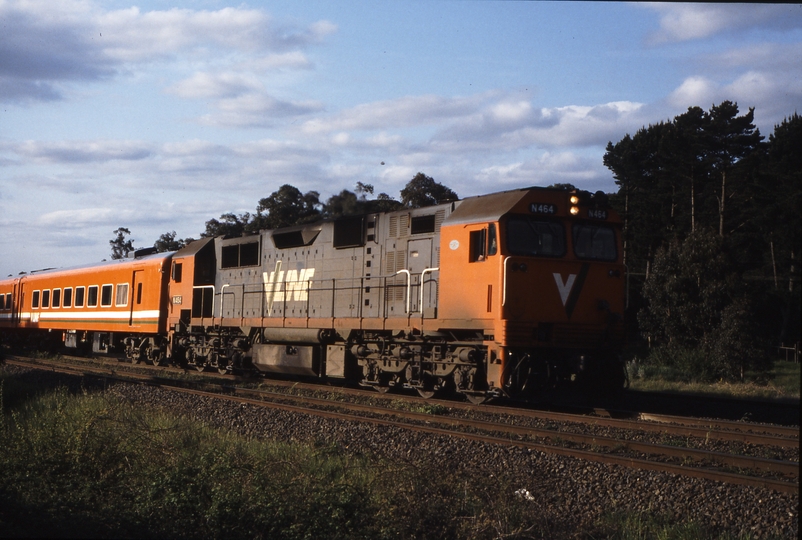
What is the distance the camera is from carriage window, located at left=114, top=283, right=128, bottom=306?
23.6 meters

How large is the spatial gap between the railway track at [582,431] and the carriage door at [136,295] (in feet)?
27.3

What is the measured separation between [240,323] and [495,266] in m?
8.55

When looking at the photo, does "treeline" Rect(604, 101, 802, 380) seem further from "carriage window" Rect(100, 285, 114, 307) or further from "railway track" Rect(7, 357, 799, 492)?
"carriage window" Rect(100, 285, 114, 307)

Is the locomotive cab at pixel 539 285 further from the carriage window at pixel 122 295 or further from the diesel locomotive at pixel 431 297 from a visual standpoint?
the carriage window at pixel 122 295

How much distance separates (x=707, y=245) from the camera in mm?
24781

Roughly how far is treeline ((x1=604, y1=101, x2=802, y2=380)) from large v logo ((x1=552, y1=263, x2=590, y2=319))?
3.13 m

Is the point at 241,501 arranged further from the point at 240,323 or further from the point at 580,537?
the point at 240,323

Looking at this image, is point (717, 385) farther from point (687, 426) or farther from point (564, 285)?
point (687, 426)

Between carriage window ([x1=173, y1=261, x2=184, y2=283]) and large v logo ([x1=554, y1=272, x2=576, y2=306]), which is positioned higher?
carriage window ([x1=173, y1=261, x2=184, y2=283])

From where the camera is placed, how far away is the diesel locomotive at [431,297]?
11984mm

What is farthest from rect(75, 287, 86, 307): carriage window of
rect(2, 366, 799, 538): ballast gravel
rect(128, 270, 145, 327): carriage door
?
rect(2, 366, 799, 538): ballast gravel

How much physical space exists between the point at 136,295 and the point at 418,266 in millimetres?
12574

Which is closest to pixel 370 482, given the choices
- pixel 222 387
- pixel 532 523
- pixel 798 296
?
pixel 532 523

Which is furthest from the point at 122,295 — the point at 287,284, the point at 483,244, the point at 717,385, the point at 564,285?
the point at 717,385
